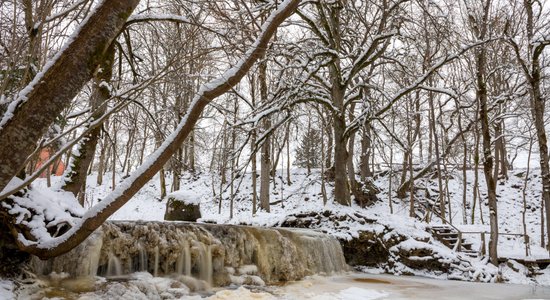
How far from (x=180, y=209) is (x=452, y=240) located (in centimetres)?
1027

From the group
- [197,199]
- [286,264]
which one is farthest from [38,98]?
[197,199]

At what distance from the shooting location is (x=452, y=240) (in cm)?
1517

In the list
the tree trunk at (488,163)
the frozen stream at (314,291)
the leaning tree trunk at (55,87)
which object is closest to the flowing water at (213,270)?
the frozen stream at (314,291)

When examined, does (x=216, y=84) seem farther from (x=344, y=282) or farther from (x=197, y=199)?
(x=197, y=199)

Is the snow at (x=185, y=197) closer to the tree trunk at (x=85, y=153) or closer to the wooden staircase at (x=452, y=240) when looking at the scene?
the tree trunk at (x=85, y=153)

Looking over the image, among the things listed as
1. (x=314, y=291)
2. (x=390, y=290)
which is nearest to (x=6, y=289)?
(x=314, y=291)

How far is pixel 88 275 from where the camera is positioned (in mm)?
Result: 5469

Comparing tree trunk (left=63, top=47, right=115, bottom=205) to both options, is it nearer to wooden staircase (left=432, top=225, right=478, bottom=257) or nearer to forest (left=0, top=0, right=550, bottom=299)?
forest (left=0, top=0, right=550, bottom=299)

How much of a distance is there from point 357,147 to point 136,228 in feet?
84.3

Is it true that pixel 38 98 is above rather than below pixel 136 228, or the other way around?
above

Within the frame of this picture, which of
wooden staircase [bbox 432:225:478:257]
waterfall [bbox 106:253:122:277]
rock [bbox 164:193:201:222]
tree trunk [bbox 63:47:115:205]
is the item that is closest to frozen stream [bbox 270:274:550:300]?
waterfall [bbox 106:253:122:277]

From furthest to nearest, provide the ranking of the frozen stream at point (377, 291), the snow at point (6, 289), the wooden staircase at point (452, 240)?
the wooden staircase at point (452, 240), the frozen stream at point (377, 291), the snow at point (6, 289)

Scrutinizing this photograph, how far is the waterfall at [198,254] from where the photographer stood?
573cm

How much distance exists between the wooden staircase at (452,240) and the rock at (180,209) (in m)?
7.61
